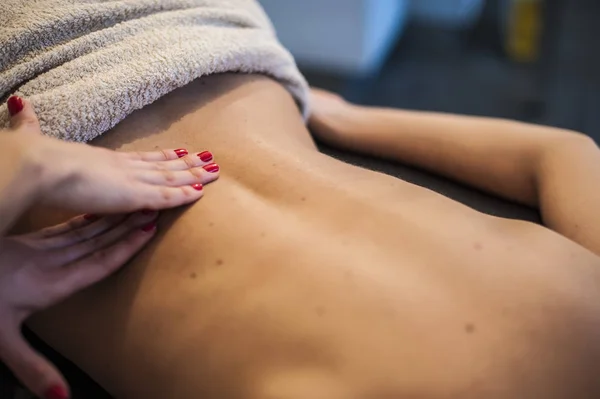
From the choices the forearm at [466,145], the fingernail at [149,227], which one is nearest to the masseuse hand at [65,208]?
the fingernail at [149,227]

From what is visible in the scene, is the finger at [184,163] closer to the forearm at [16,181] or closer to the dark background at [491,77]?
the forearm at [16,181]

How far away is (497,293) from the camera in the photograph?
0.52 m

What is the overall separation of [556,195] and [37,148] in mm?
535

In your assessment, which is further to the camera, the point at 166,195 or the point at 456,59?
the point at 456,59

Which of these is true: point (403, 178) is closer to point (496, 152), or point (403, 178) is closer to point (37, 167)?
point (496, 152)

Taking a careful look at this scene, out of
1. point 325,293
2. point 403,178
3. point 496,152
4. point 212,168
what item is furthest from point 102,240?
point 496,152

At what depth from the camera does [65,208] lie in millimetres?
562

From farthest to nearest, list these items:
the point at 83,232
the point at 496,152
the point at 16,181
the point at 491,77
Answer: the point at 491,77 < the point at 496,152 < the point at 83,232 < the point at 16,181

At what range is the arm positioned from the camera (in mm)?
705

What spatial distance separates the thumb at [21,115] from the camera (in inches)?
24.6

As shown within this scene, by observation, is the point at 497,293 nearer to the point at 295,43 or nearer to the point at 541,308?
the point at 541,308

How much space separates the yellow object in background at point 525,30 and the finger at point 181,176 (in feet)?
4.91

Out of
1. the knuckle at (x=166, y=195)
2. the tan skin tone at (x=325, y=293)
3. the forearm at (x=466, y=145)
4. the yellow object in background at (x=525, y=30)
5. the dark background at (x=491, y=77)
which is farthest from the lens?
the yellow object in background at (x=525, y=30)

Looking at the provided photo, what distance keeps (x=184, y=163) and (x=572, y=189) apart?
1.37 ft
